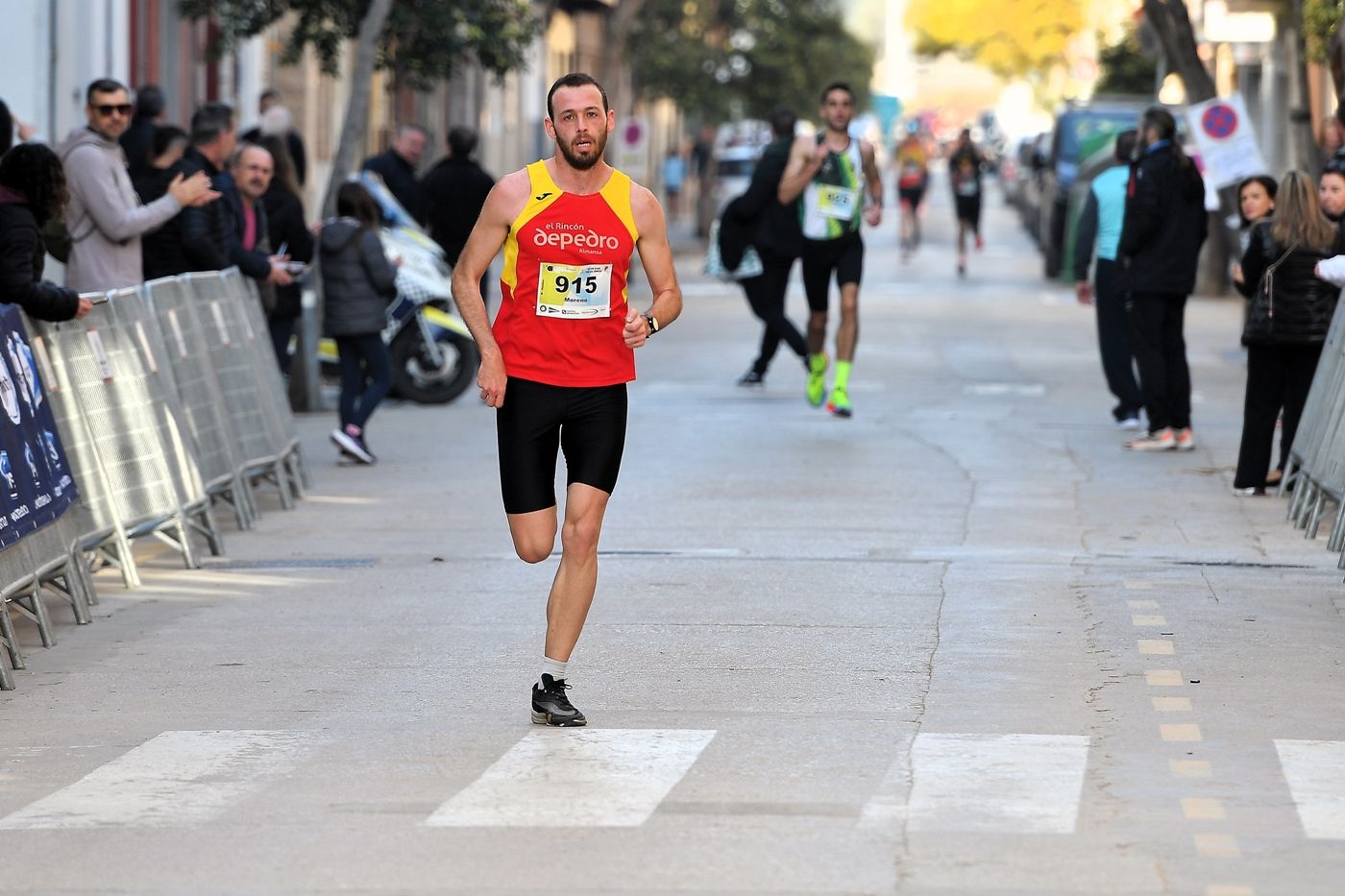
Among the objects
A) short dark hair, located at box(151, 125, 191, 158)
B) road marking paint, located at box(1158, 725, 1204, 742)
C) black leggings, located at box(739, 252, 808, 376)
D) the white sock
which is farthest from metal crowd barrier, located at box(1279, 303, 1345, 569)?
short dark hair, located at box(151, 125, 191, 158)

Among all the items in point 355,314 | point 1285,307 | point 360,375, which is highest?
point 1285,307

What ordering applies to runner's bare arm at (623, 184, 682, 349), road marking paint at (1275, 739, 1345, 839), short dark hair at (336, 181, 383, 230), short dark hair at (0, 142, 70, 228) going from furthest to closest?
1. short dark hair at (336, 181, 383, 230)
2. short dark hair at (0, 142, 70, 228)
3. runner's bare arm at (623, 184, 682, 349)
4. road marking paint at (1275, 739, 1345, 839)

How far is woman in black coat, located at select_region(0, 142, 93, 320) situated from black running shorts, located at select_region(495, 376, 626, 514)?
9.48 feet

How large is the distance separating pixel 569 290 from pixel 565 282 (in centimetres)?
2

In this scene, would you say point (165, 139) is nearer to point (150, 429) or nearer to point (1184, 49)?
point (150, 429)

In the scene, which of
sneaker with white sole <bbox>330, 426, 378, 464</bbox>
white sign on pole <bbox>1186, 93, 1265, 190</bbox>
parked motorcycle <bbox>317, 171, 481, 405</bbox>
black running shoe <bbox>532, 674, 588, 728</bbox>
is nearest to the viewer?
black running shoe <bbox>532, 674, 588, 728</bbox>

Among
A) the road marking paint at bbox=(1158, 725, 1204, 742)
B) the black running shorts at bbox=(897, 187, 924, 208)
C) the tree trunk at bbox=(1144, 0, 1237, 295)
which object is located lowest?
the black running shorts at bbox=(897, 187, 924, 208)

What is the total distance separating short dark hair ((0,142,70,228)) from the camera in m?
10.2

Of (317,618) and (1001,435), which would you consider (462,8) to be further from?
(317,618)

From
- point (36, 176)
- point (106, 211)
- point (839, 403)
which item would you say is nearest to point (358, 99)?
point (839, 403)

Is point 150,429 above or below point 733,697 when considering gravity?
above

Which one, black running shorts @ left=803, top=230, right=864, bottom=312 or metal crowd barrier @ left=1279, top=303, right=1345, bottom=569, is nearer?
metal crowd barrier @ left=1279, top=303, right=1345, bottom=569

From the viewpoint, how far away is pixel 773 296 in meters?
Answer: 18.6

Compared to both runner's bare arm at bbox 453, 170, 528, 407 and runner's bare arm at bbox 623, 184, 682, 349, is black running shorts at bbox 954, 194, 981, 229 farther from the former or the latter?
runner's bare arm at bbox 453, 170, 528, 407
